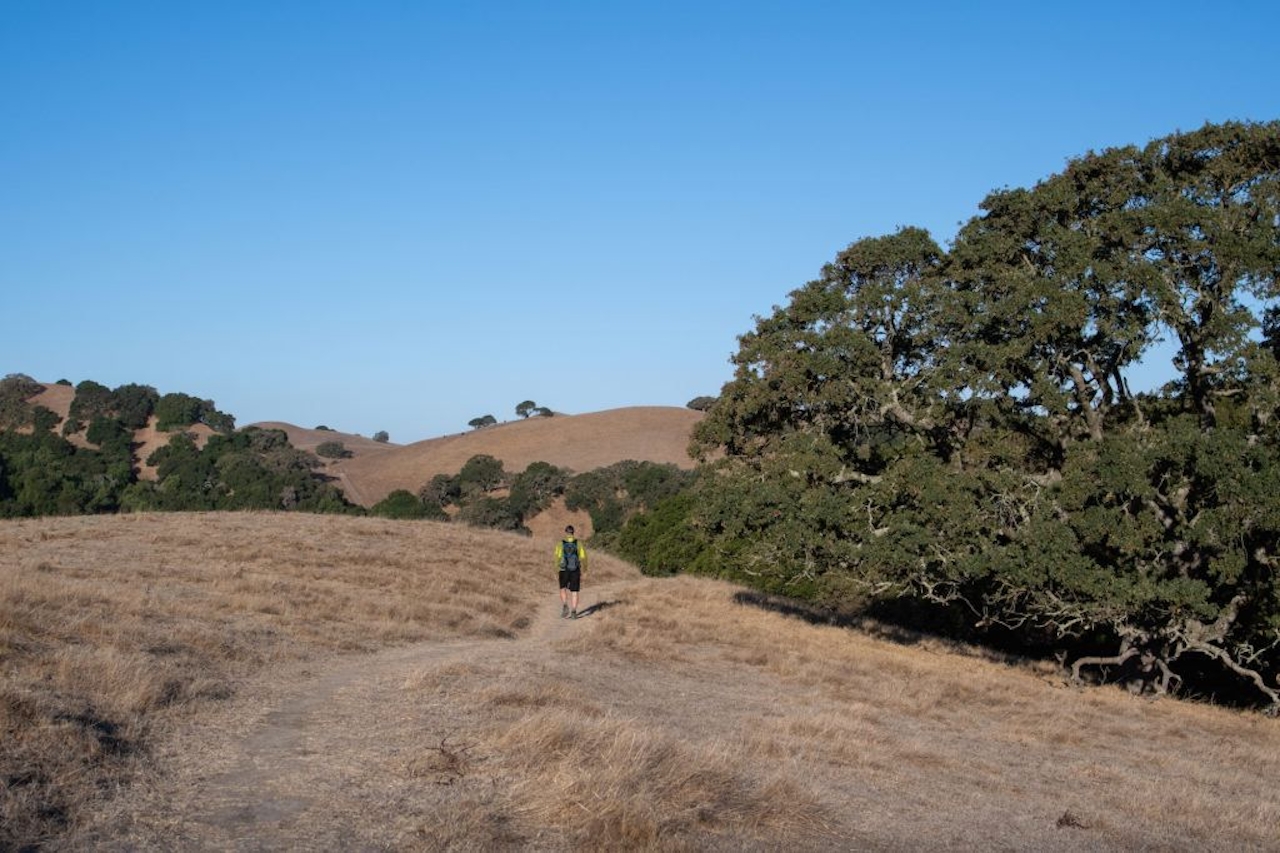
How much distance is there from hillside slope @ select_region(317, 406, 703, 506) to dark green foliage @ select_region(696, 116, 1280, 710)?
52.3m

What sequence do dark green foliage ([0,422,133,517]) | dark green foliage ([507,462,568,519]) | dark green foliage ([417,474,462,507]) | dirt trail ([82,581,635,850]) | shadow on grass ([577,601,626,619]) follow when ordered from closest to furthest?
1. dirt trail ([82,581,635,850])
2. shadow on grass ([577,601,626,619])
3. dark green foliage ([0,422,133,517])
4. dark green foliage ([507,462,568,519])
5. dark green foliage ([417,474,462,507])

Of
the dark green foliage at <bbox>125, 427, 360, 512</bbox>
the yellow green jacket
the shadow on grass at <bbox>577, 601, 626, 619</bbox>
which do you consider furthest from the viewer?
the dark green foliage at <bbox>125, 427, 360, 512</bbox>

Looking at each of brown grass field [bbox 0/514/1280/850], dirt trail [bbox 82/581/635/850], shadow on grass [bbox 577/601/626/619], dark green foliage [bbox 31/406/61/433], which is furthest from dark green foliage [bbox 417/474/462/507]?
dirt trail [bbox 82/581/635/850]

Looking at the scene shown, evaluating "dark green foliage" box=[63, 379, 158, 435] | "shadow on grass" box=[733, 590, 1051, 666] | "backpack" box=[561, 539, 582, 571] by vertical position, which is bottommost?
"shadow on grass" box=[733, 590, 1051, 666]

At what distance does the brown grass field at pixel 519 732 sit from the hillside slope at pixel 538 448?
5402 centimetres

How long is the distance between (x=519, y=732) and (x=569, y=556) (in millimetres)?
12569

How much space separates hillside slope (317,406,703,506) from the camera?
79375 millimetres

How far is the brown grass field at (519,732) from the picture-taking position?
7125 mm

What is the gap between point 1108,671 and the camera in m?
23.4

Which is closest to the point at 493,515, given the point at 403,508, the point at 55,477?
the point at 403,508

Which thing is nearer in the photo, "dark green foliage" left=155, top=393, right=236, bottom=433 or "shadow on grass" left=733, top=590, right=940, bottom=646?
"shadow on grass" left=733, top=590, right=940, bottom=646

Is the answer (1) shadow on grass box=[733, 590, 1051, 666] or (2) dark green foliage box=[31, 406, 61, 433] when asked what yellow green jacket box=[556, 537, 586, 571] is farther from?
(2) dark green foliage box=[31, 406, 61, 433]

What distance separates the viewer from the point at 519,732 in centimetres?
900

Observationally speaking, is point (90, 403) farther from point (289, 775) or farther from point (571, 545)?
point (289, 775)
